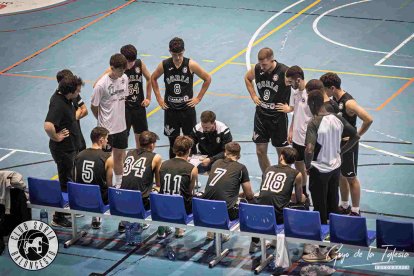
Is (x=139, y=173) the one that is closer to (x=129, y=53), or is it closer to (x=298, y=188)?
(x=298, y=188)

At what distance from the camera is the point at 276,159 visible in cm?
1709

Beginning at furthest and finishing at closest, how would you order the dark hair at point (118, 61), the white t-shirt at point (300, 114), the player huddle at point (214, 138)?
the dark hair at point (118, 61) < the white t-shirt at point (300, 114) < the player huddle at point (214, 138)

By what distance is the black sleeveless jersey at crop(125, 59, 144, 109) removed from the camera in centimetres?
1639

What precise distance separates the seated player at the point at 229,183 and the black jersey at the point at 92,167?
1669mm

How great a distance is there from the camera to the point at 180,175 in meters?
13.7

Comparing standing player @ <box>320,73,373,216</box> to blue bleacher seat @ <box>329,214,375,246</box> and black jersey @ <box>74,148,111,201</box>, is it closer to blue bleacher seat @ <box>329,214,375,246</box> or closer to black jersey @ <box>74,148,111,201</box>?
blue bleacher seat @ <box>329,214,375,246</box>

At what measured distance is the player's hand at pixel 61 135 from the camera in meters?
14.7

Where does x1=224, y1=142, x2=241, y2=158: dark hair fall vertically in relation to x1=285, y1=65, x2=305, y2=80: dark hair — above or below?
below

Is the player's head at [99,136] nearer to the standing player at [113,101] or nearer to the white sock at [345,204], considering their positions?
the standing player at [113,101]

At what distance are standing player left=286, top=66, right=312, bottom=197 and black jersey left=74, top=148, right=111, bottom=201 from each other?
9.98ft

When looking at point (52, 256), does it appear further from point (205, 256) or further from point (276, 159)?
point (276, 159)

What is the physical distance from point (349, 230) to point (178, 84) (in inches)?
187

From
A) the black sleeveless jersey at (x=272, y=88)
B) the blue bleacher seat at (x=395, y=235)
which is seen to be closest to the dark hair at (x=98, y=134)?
the black sleeveless jersey at (x=272, y=88)

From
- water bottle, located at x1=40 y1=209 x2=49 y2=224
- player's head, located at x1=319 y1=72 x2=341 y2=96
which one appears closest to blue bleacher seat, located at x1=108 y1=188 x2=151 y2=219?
water bottle, located at x1=40 y1=209 x2=49 y2=224
